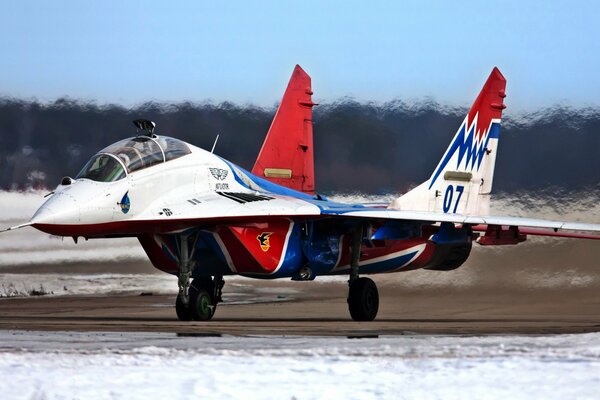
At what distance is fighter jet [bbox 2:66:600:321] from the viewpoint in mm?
16109

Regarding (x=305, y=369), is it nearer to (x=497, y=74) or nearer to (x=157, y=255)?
(x=157, y=255)

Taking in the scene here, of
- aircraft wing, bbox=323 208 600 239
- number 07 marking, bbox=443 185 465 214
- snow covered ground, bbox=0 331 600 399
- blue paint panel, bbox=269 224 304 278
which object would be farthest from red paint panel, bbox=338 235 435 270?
snow covered ground, bbox=0 331 600 399

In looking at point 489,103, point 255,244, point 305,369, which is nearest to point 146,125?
point 255,244

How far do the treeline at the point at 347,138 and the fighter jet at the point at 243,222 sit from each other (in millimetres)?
2866

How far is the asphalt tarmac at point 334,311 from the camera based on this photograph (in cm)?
1499

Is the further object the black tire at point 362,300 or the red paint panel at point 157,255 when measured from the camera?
the black tire at point 362,300

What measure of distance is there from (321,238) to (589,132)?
27.9 feet

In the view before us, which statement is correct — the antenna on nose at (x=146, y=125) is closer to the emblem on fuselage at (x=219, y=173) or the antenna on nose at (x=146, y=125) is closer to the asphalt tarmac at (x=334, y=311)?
the emblem on fuselage at (x=219, y=173)

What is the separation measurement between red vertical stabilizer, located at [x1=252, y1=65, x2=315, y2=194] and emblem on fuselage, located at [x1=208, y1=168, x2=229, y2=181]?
4.19 m

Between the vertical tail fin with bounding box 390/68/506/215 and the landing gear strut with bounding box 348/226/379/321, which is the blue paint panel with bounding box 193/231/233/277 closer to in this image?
the landing gear strut with bounding box 348/226/379/321

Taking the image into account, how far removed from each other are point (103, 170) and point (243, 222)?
7.67 ft

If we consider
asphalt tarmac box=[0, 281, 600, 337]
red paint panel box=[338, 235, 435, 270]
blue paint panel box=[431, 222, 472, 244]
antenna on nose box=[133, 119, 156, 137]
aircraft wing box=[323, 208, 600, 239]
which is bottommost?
asphalt tarmac box=[0, 281, 600, 337]

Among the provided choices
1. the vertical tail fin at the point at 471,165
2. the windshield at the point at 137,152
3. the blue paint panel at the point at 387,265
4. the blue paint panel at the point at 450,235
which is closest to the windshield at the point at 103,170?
the windshield at the point at 137,152

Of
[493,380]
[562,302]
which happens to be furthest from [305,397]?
[562,302]
